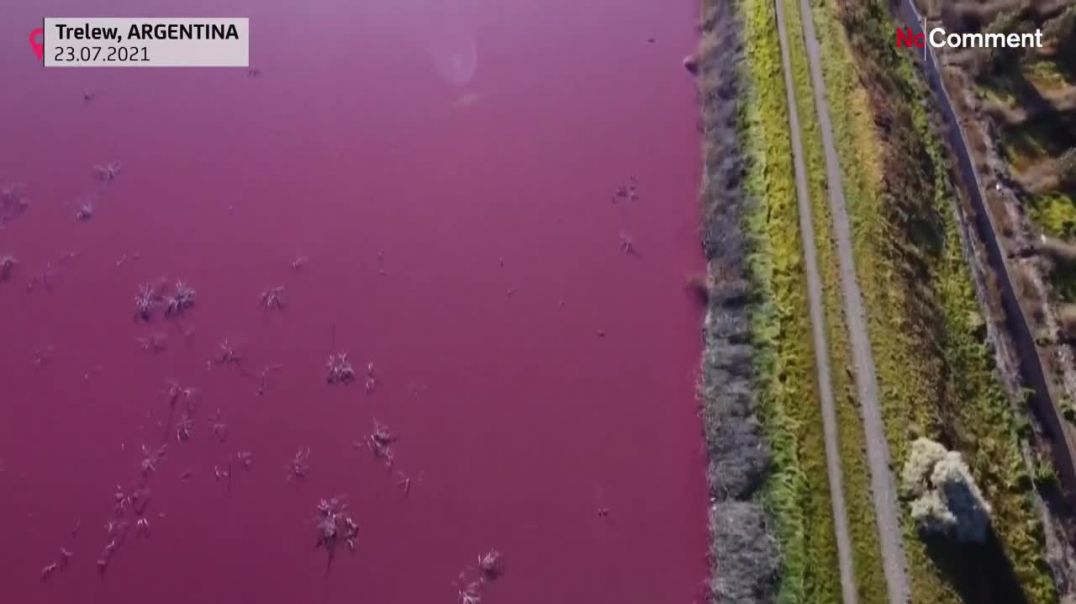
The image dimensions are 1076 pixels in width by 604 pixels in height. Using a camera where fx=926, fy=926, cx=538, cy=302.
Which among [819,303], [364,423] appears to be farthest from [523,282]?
[819,303]

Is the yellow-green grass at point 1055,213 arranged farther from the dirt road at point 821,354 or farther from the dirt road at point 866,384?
the dirt road at point 821,354

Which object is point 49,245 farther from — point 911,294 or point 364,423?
point 911,294

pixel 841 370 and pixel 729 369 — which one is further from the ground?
pixel 729 369
